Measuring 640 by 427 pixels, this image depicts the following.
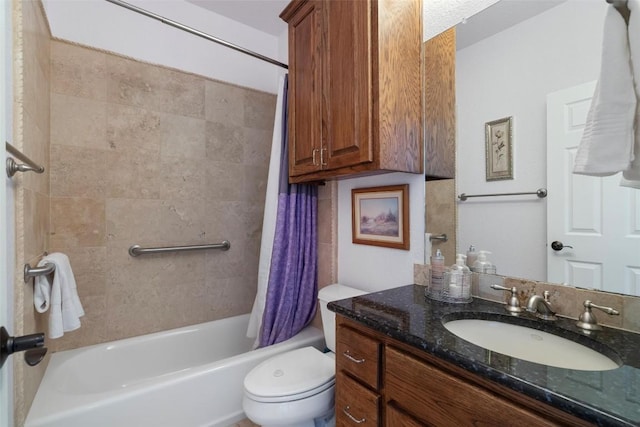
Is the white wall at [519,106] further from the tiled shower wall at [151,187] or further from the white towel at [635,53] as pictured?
the tiled shower wall at [151,187]

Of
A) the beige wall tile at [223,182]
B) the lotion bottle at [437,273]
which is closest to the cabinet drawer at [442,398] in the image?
the lotion bottle at [437,273]

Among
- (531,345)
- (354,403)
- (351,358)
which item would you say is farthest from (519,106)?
(354,403)

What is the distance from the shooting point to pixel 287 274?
1.80 m

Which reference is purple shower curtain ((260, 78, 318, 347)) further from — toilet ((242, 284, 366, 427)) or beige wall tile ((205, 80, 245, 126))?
beige wall tile ((205, 80, 245, 126))

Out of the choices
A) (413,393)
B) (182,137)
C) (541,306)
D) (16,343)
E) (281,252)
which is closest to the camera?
(16,343)

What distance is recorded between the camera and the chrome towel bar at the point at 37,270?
3.51ft

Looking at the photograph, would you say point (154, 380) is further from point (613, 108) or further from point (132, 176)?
point (613, 108)

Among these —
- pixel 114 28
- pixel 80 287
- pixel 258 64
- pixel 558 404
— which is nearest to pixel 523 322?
pixel 558 404

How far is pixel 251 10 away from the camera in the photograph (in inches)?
85.2

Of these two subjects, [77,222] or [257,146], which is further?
[257,146]

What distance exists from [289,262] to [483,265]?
1.09 metres

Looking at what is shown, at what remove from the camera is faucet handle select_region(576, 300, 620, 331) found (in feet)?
2.60

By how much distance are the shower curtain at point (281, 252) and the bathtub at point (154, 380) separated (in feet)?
0.50

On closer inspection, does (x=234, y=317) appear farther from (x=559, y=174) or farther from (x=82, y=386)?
(x=559, y=174)
